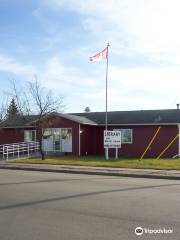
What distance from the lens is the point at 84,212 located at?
10.4 m

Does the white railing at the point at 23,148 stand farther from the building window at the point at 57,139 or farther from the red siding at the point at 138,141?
the red siding at the point at 138,141

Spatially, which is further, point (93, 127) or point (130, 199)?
point (93, 127)

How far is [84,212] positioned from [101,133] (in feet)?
96.0

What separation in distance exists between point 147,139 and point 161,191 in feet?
72.3

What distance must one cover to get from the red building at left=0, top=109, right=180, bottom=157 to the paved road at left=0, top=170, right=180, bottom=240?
2071 cm

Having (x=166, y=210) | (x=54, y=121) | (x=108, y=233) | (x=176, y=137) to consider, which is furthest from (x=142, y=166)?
(x=108, y=233)

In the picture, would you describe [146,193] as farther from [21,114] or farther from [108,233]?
[21,114]

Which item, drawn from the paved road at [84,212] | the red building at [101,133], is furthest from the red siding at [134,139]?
the paved road at [84,212]

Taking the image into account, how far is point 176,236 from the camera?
7.93m

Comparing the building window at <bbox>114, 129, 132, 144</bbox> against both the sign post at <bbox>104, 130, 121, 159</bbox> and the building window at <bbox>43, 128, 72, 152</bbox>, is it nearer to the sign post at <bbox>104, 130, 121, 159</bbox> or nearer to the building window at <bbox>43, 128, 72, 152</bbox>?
the building window at <bbox>43, 128, 72, 152</bbox>

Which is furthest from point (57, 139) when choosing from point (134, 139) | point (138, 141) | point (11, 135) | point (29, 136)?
point (138, 141)

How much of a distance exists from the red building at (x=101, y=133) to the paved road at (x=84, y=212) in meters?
20.7

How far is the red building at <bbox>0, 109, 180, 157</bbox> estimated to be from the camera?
1412 inches

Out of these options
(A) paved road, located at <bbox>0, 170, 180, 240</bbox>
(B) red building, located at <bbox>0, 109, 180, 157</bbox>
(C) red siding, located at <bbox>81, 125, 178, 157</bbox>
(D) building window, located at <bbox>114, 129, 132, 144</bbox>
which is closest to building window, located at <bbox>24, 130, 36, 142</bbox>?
(B) red building, located at <bbox>0, 109, 180, 157</bbox>
